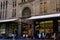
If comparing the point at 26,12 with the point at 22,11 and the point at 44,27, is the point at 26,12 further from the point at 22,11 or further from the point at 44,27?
the point at 44,27

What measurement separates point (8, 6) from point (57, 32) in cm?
1369

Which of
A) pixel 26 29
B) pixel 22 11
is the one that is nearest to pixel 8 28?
pixel 22 11

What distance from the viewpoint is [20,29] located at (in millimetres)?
35969

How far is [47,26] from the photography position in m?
31.5

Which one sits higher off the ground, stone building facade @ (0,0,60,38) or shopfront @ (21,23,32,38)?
stone building facade @ (0,0,60,38)

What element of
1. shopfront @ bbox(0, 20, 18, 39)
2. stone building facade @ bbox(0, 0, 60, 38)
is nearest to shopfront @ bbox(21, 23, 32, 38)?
stone building facade @ bbox(0, 0, 60, 38)

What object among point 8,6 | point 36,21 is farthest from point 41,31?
point 8,6

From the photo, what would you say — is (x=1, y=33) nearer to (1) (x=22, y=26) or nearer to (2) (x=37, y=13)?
(1) (x=22, y=26)

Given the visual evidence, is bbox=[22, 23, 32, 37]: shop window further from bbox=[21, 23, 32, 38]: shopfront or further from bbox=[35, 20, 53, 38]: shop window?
bbox=[35, 20, 53, 38]: shop window

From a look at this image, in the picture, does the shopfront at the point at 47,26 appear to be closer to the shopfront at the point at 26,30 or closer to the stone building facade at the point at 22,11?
the stone building facade at the point at 22,11

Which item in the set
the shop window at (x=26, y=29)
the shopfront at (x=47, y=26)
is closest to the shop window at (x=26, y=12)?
the shop window at (x=26, y=29)

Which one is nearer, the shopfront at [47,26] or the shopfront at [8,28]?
the shopfront at [47,26]

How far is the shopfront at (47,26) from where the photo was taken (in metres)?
29.3

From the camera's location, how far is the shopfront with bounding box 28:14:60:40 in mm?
29267
